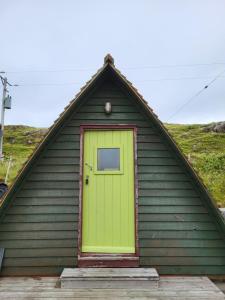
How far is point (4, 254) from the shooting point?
4523 mm

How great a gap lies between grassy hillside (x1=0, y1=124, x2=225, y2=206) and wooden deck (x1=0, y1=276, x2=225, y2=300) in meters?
5.34

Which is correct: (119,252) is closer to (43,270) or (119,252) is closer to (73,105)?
(43,270)

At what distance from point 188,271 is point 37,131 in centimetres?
7154

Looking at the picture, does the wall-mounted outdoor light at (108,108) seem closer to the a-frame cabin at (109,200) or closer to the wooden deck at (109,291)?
the a-frame cabin at (109,200)

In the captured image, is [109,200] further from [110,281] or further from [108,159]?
[110,281]

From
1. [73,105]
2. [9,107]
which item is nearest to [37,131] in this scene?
[9,107]

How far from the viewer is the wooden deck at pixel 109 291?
366 cm

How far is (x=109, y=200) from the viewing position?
15.6 ft

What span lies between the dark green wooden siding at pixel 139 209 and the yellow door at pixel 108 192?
0.16m

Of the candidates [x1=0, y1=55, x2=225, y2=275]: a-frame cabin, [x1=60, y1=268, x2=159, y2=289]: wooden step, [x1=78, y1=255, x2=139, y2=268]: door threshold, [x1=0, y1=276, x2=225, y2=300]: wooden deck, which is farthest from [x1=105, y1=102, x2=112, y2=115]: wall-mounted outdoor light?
[x1=0, y1=276, x2=225, y2=300]: wooden deck

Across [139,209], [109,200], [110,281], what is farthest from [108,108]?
[110,281]

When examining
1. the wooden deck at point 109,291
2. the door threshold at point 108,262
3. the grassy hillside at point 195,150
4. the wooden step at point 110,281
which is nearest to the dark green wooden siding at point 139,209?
the door threshold at point 108,262

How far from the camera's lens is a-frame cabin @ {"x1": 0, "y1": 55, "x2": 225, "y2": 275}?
455 cm

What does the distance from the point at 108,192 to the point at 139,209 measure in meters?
0.58
